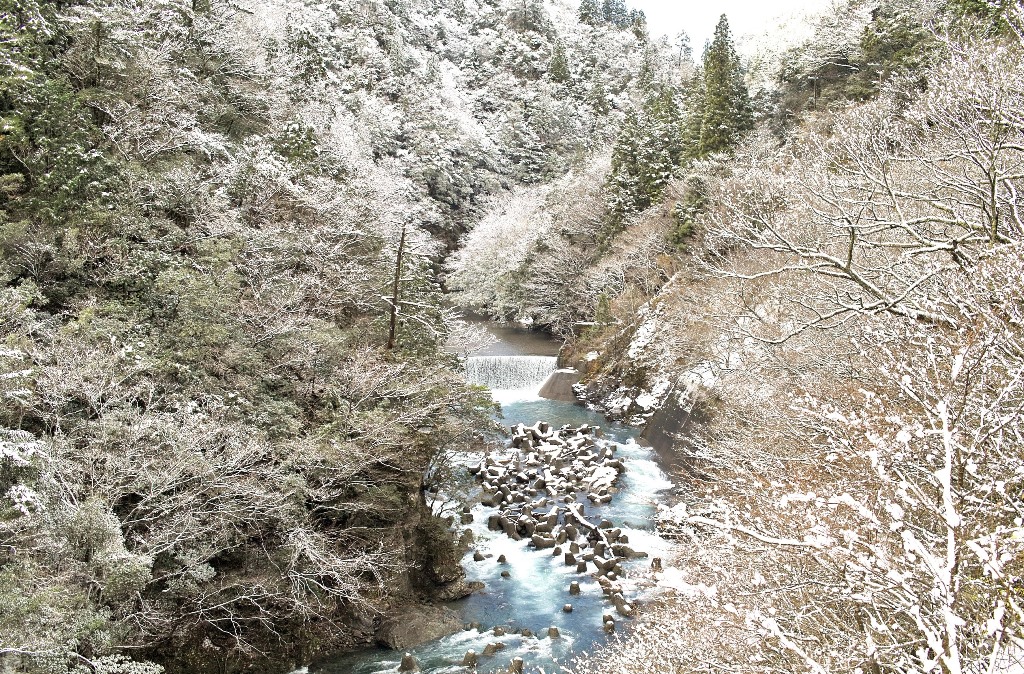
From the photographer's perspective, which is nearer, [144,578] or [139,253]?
[144,578]

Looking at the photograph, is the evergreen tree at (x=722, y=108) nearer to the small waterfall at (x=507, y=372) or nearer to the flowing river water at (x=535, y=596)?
the small waterfall at (x=507, y=372)

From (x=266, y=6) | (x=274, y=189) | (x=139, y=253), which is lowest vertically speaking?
(x=139, y=253)

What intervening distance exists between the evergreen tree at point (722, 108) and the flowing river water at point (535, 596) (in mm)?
13361

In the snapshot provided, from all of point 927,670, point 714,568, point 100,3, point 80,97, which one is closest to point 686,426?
point 714,568

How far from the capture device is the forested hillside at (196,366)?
20.1ft

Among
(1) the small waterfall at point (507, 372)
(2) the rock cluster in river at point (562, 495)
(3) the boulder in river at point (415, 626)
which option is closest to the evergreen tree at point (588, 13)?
(1) the small waterfall at point (507, 372)

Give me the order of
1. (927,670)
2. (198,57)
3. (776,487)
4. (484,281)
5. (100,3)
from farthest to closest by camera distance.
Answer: (484,281), (198,57), (100,3), (776,487), (927,670)

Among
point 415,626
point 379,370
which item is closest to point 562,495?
point 415,626

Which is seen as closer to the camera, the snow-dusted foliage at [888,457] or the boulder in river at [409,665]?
the snow-dusted foliage at [888,457]

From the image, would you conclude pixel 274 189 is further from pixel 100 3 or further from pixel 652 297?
pixel 652 297

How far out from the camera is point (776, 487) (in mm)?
5000

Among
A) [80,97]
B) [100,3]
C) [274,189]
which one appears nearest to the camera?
[80,97]

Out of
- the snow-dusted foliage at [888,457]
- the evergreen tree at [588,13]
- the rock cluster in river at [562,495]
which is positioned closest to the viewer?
the snow-dusted foliage at [888,457]

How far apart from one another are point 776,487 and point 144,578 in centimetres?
645
